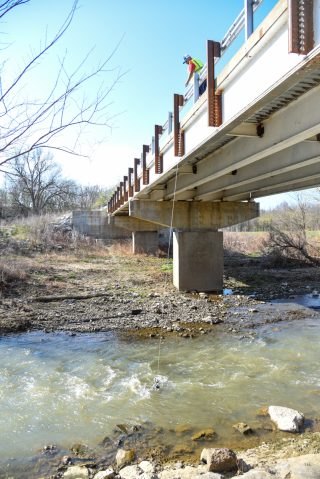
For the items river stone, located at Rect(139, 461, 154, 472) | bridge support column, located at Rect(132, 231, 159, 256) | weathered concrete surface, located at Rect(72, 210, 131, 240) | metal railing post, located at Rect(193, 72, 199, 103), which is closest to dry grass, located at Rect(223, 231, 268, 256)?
bridge support column, located at Rect(132, 231, 159, 256)

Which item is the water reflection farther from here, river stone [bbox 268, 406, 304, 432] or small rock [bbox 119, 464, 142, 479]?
small rock [bbox 119, 464, 142, 479]

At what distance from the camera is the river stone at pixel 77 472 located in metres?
3.81

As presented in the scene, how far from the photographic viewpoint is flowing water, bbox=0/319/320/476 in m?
4.83

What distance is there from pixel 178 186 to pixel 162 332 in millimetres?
5570

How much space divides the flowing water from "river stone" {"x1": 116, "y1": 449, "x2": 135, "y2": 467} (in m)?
0.47

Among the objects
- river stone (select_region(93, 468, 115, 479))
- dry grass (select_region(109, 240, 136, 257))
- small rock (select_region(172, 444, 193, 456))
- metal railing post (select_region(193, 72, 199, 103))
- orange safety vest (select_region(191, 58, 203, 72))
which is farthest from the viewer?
dry grass (select_region(109, 240, 136, 257))

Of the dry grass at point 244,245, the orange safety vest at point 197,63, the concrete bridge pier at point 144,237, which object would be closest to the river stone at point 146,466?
the orange safety vest at point 197,63

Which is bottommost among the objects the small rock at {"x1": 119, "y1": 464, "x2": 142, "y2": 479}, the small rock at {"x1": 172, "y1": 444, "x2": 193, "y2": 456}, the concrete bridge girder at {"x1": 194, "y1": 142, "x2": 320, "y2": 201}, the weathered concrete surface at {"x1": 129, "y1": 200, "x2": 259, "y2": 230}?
the small rock at {"x1": 172, "y1": 444, "x2": 193, "y2": 456}

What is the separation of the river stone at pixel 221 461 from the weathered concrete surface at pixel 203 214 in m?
11.0

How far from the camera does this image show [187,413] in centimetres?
509

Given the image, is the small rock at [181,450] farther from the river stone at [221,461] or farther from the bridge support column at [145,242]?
the bridge support column at [145,242]

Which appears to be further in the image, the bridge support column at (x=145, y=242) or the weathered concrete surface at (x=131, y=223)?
the bridge support column at (x=145, y=242)

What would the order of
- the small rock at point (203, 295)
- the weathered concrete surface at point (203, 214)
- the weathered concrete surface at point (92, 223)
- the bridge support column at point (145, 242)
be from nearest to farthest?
the small rock at point (203, 295), the weathered concrete surface at point (203, 214), the bridge support column at point (145, 242), the weathered concrete surface at point (92, 223)

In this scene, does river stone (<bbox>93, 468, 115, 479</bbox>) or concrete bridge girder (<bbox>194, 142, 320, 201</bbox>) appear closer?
river stone (<bbox>93, 468, 115, 479</bbox>)
